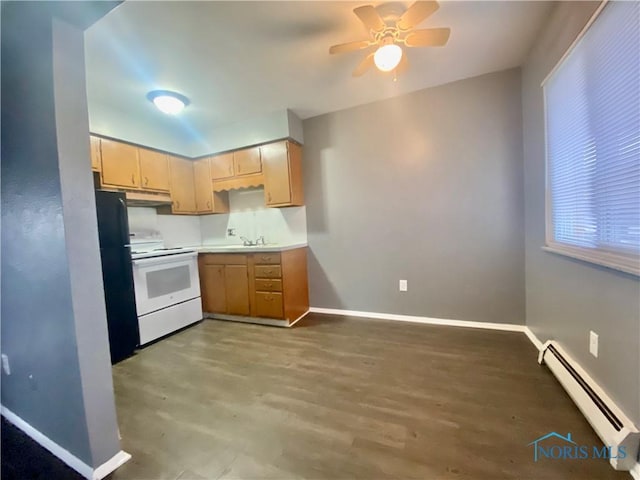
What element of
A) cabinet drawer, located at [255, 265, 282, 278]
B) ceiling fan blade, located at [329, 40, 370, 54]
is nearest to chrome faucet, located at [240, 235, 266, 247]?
cabinet drawer, located at [255, 265, 282, 278]

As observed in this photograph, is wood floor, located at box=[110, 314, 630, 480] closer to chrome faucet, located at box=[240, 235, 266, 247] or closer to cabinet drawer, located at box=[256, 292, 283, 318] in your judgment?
cabinet drawer, located at box=[256, 292, 283, 318]

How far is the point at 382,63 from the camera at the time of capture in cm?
172

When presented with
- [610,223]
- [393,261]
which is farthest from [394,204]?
[610,223]

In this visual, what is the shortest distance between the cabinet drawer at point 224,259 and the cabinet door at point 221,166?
107 cm

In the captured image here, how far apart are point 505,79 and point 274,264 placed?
9.66 ft

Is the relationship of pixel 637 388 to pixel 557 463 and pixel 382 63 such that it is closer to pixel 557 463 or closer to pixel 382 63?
pixel 557 463

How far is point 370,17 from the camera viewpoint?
1492mm

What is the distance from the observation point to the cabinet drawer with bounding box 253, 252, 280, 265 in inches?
114

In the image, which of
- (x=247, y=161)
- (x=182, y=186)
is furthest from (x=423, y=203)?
(x=182, y=186)

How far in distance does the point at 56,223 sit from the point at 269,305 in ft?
6.89

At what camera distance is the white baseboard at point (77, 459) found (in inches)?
46.7

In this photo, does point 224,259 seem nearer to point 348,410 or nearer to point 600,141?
point 348,410

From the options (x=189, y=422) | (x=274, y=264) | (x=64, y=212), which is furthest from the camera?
(x=274, y=264)

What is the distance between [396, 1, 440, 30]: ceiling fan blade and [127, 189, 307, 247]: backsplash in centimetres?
217
